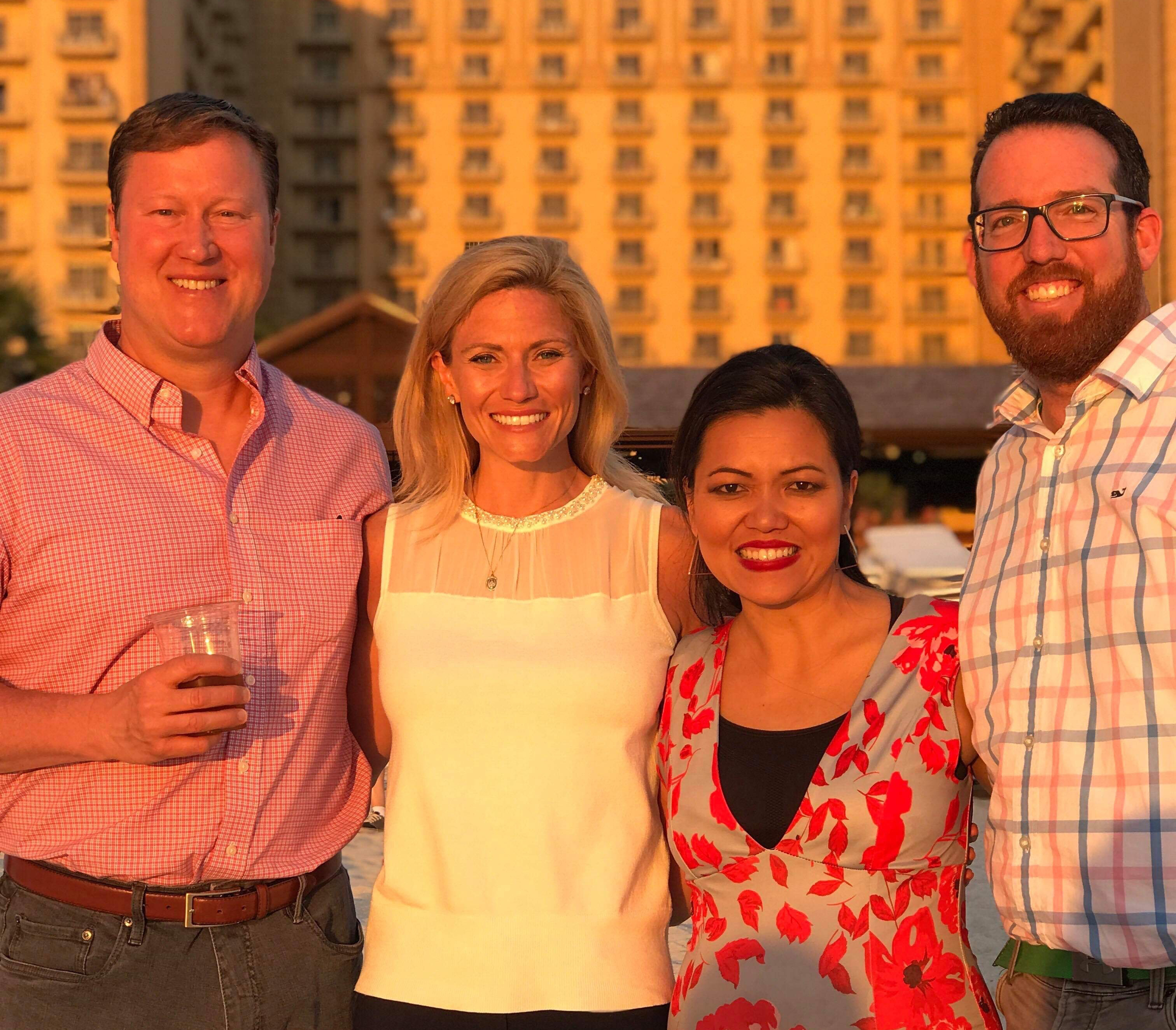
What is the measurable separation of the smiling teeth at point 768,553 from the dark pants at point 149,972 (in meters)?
1.20

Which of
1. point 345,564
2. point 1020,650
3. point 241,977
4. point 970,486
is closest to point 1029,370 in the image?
point 1020,650

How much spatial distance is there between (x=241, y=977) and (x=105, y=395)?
4.05ft

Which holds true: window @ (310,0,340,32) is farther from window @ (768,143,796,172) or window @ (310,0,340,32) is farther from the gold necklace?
the gold necklace

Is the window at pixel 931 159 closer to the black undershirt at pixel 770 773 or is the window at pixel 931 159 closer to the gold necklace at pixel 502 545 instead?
the gold necklace at pixel 502 545

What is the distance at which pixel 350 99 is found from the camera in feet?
209

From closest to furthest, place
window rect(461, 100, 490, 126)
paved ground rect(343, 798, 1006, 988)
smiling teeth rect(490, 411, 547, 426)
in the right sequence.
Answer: smiling teeth rect(490, 411, 547, 426) < paved ground rect(343, 798, 1006, 988) < window rect(461, 100, 490, 126)

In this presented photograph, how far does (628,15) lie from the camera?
62.5m

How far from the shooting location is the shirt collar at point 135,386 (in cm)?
296

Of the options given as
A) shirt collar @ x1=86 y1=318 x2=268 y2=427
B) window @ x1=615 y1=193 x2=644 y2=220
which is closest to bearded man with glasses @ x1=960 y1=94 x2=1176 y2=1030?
shirt collar @ x1=86 y1=318 x2=268 y2=427

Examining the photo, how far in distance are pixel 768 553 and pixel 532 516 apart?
2.06 ft

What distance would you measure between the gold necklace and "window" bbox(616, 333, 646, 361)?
190 feet

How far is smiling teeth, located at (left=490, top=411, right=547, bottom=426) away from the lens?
311cm

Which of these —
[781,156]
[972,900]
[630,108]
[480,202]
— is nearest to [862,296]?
[781,156]

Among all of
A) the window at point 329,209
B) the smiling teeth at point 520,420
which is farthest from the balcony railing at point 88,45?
the smiling teeth at point 520,420
